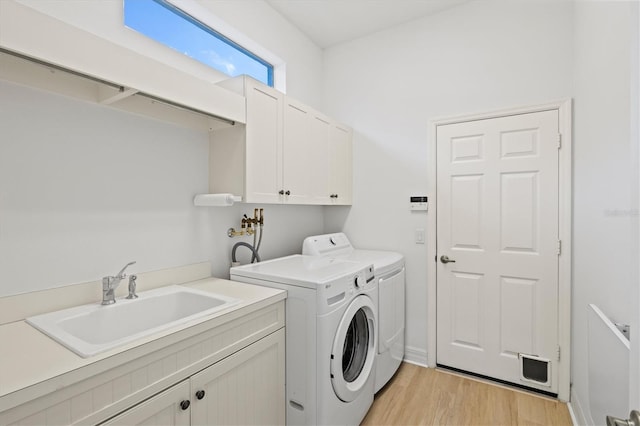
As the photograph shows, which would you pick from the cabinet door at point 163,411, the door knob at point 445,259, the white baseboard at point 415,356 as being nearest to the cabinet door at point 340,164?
the door knob at point 445,259

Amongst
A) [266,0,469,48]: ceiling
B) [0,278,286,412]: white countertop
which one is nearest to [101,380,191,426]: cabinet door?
[0,278,286,412]: white countertop

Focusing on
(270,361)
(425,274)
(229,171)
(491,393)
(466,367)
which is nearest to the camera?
(270,361)

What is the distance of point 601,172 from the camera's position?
5.06 feet

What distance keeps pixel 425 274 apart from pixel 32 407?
2.50 metres

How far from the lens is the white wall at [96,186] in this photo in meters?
1.28

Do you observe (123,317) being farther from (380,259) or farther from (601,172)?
(601,172)

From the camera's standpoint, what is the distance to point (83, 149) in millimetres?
1472

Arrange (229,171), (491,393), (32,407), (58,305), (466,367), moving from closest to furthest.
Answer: (32,407) < (58,305) < (229,171) < (491,393) < (466,367)

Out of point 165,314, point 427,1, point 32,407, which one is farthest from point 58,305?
point 427,1

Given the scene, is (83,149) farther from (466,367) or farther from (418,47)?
(466,367)

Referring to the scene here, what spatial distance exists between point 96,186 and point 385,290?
1.87m

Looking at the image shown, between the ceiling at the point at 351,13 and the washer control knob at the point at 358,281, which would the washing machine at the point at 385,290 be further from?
the ceiling at the point at 351,13

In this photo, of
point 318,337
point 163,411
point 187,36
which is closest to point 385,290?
point 318,337

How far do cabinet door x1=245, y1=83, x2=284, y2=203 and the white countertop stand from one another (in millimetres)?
825
